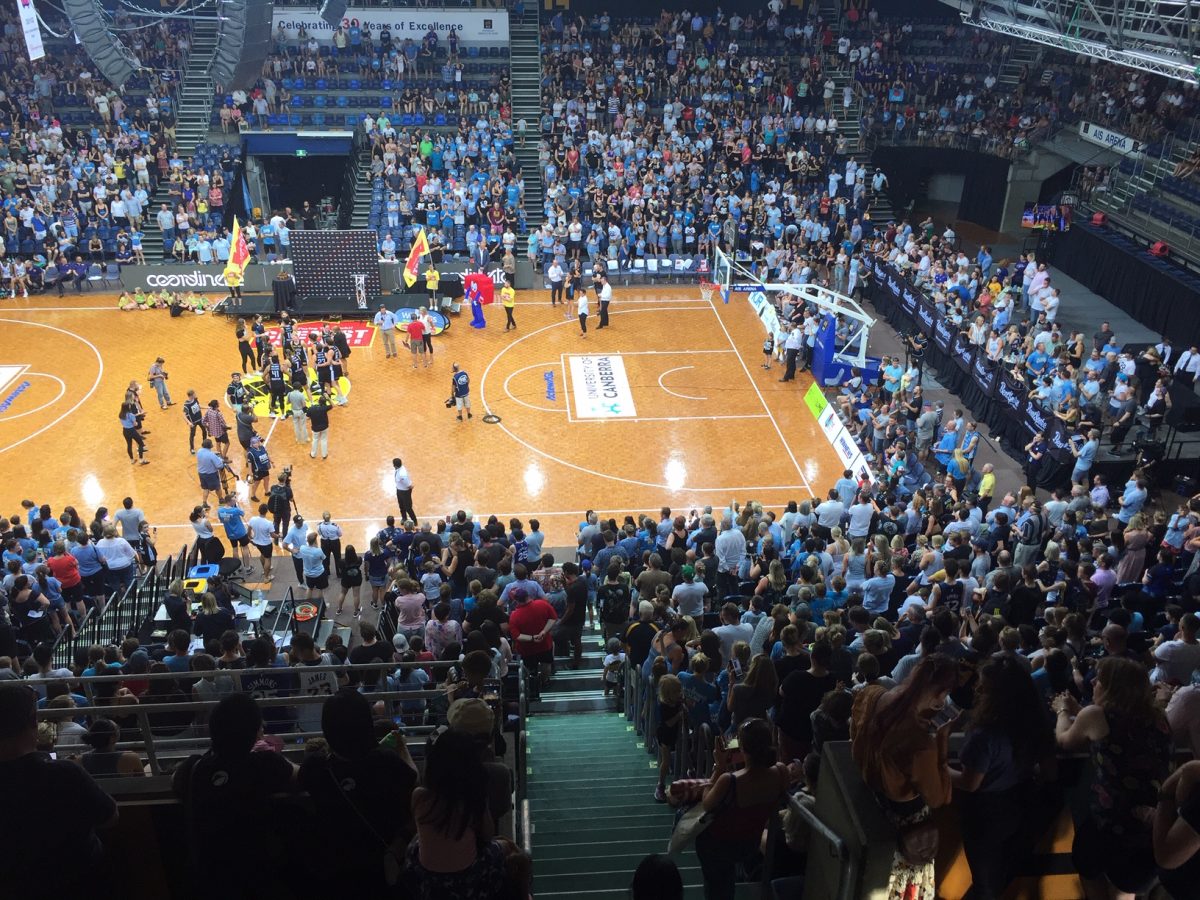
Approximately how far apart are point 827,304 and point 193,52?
1014 inches

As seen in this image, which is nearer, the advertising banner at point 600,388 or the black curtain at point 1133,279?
the advertising banner at point 600,388

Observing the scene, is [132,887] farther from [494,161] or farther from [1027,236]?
[1027,236]

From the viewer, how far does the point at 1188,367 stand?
2089cm

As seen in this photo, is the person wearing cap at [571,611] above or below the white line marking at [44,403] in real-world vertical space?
above

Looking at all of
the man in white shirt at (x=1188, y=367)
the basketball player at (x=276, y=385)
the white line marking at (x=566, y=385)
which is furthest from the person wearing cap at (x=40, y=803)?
the man in white shirt at (x=1188, y=367)

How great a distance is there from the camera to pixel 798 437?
69.3ft

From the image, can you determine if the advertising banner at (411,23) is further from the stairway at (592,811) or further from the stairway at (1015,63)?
the stairway at (592,811)

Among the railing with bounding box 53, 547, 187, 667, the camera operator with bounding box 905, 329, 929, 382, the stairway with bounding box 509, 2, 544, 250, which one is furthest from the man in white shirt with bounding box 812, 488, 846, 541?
the stairway with bounding box 509, 2, 544, 250

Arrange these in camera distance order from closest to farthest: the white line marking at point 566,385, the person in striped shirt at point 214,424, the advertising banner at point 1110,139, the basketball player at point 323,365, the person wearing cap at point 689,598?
the person wearing cap at point 689,598, the person in striped shirt at point 214,424, the basketball player at point 323,365, the white line marking at point 566,385, the advertising banner at point 1110,139

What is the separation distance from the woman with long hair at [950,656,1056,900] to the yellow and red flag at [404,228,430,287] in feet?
76.4

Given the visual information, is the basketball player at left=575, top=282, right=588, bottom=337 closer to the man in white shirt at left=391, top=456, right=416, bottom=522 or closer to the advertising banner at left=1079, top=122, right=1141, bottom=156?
the man in white shirt at left=391, top=456, right=416, bottom=522

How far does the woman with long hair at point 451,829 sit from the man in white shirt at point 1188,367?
68.3ft

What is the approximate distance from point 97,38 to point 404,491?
627 inches

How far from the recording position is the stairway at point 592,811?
6340 millimetres
